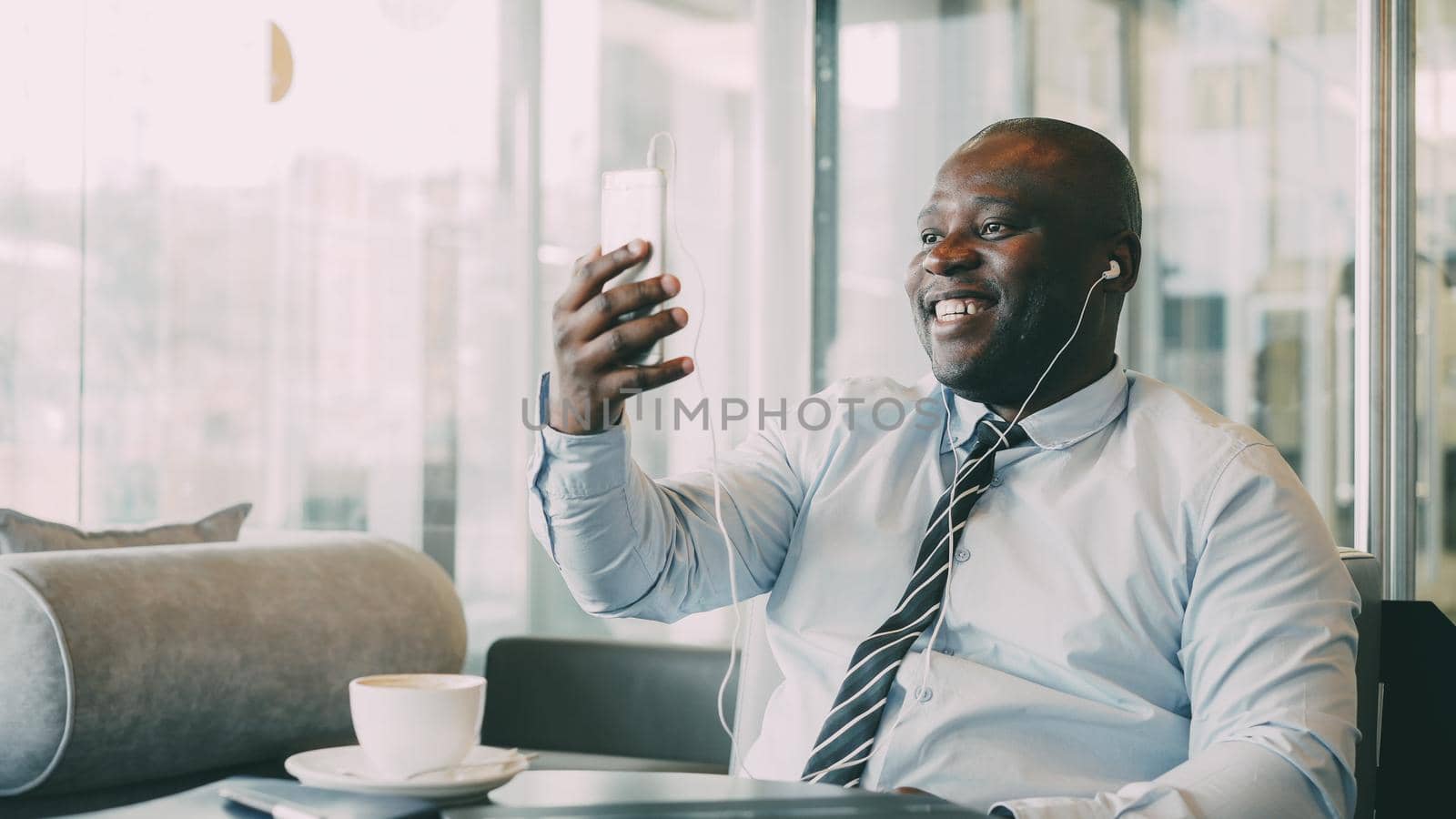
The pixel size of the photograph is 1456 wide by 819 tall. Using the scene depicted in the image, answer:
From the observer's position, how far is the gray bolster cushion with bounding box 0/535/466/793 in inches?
60.6

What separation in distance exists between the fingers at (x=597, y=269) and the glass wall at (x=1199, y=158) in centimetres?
192

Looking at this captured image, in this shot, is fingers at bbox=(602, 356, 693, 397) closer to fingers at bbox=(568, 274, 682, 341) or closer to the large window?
fingers at bbox=(568, 274, 682, 341)

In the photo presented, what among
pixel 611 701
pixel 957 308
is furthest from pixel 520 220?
pixel 957 308

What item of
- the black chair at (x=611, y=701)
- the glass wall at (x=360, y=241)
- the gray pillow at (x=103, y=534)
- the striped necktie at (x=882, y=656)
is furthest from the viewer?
the glass wall at (x=360, y=241)

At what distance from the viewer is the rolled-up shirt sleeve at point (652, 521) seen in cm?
128

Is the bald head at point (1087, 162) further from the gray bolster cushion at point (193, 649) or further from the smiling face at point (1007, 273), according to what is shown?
the gray bolster cushion at point (193, 649)

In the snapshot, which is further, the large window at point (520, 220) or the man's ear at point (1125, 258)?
the large window at point (520, 220)

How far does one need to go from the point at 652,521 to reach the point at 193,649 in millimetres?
713

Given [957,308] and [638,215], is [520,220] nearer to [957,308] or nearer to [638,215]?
[957,308]

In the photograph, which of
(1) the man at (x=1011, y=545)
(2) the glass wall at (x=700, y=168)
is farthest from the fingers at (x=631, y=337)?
(2) the glass wall at (x=700, y=168)

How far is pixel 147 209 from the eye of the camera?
8.58 ft

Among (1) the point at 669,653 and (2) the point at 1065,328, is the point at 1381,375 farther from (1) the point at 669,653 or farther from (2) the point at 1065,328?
(1) the point at 669,653

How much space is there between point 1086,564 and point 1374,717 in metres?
0.44

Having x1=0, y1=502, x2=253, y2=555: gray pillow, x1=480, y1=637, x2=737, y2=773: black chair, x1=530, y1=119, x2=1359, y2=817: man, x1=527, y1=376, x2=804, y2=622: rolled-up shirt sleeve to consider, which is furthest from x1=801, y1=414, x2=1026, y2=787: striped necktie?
x1=0, y1=502, x2=253, y2=555: gray pillow
